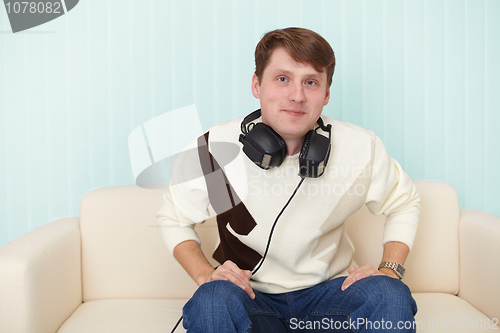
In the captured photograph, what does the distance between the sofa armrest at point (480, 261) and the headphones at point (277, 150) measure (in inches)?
28.5

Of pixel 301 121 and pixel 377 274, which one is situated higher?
pixel 301 121

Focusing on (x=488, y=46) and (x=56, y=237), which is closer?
(x=56, y=237)

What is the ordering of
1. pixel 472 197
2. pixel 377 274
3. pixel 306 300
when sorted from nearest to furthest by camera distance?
1. pixel 377 274
2. pixel 306 300
3. pixel 472 197

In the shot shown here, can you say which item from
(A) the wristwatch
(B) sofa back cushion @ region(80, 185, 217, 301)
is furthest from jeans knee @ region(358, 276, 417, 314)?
(B) sofa back cushion @ region(80, 185, 217, 301)

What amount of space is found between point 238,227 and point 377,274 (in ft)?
1.55

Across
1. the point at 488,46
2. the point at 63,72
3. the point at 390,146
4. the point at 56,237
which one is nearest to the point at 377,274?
the point at 390,146

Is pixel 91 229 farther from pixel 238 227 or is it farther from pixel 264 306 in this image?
pixel 264 306

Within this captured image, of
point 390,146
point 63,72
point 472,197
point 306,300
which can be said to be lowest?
point 306,300

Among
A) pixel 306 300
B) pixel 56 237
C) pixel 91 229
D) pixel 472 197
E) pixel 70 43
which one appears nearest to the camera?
pixel 306 300

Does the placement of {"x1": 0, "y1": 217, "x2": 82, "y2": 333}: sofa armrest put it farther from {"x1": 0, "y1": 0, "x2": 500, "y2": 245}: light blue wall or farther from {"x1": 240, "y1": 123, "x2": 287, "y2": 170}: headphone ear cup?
{"x1": 240, "y1": 123, "x2": 287, "y2": 170}: headphone ear cup

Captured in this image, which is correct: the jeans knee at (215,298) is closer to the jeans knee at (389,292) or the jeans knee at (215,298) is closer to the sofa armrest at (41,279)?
the jeans knee at (389,292)

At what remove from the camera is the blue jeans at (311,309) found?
1.03 m

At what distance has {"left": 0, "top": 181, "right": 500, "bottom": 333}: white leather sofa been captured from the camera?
1.48 m

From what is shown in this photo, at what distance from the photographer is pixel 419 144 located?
2033 mm
